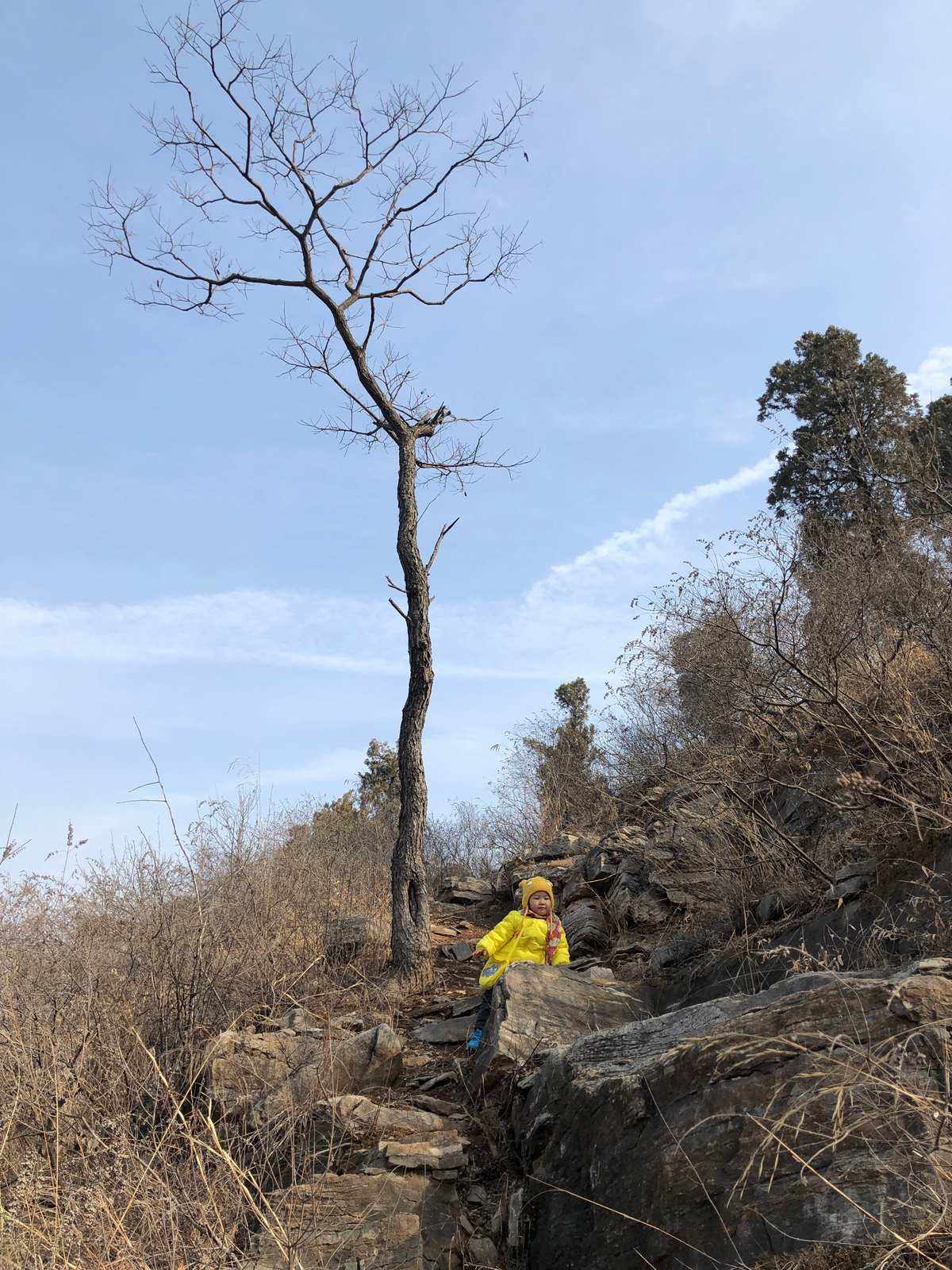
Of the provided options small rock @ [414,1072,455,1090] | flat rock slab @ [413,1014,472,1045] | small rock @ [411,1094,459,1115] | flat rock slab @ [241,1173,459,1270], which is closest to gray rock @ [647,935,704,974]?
flat rock slab @ [413,1014,472,1045]

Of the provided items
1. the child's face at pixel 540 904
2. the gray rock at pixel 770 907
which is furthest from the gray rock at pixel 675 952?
the child's face at pixel 540 904

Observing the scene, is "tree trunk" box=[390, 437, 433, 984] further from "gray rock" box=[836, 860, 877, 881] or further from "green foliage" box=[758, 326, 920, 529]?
"green foliage" box=[758, 326, 920, 529]

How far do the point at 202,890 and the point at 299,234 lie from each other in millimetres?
7411

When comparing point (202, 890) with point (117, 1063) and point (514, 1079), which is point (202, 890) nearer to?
point (117, 1063)

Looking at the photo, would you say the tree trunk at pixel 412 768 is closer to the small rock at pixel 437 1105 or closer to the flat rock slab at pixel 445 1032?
the flat rock slab at pixel 445 1032

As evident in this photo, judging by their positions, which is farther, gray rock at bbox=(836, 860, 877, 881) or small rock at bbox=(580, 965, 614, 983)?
small rock at bbox=(580, 965, 614, 983)

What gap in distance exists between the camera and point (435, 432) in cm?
1080

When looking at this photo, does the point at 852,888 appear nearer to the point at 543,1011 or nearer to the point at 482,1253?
the point at 543,1011

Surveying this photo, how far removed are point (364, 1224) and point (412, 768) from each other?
5646 millimetres

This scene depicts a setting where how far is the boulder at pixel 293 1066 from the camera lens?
4816 mm

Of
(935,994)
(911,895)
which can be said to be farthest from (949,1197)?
(911,895)

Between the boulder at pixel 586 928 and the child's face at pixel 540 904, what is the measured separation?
1.19 meters

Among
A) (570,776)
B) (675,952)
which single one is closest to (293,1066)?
(675,952)

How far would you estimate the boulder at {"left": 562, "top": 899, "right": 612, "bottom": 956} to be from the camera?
803 centimetres
